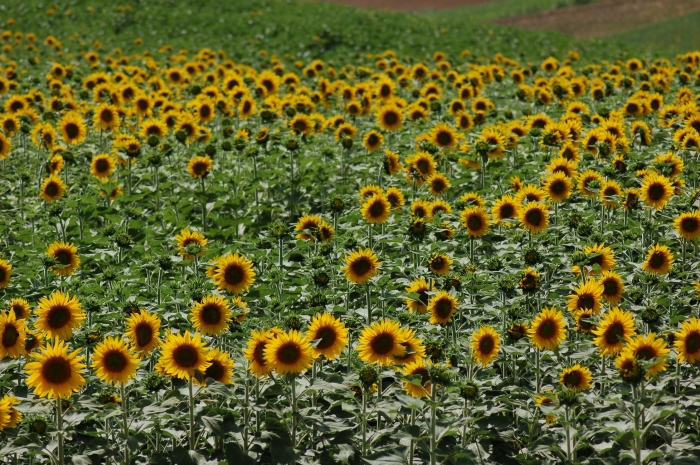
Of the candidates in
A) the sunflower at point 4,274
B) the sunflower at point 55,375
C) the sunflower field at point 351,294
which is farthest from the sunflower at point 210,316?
the sunflower at point 4,274

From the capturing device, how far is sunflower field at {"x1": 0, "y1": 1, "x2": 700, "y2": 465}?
4.41 metres

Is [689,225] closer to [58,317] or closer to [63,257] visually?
[58,317]

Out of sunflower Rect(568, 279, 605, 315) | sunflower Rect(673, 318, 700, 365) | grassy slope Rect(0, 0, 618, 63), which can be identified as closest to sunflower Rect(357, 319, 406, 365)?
sunflower Rect(568, 279, 605, 315)

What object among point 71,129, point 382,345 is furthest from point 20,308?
point 71,129

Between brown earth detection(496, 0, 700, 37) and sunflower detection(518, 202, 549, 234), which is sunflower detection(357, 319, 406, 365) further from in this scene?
brown earth detection(496, 0, 700, 37)

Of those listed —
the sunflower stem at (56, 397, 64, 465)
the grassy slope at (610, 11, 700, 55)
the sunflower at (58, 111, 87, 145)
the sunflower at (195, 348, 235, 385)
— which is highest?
the grassy slope at (610, 11, 700, 55)

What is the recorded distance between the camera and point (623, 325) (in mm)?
4586

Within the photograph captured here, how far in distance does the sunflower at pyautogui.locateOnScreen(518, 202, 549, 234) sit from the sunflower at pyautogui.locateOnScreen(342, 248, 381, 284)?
1.45 m

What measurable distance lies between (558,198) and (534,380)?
224 centimetres

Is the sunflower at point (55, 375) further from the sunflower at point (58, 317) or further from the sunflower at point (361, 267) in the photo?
the sunflower at point (361, 267)

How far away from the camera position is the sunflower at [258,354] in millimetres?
4461

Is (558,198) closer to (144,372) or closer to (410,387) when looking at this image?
(410,387)

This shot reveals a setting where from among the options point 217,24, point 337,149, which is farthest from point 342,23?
point 337,149

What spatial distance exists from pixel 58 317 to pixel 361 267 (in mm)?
2056
